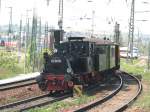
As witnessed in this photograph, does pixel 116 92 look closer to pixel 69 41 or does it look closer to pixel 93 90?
pixel 93 90

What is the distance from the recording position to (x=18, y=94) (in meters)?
20.8

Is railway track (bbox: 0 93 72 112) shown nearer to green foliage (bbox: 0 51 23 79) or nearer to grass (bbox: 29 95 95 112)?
grass (bbox: 29 95 95 112)

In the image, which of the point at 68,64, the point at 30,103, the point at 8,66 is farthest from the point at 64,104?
the point at 8,66

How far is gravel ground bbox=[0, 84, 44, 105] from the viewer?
19.1 metres

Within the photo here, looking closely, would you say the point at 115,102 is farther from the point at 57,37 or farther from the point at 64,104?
the point at 57,37

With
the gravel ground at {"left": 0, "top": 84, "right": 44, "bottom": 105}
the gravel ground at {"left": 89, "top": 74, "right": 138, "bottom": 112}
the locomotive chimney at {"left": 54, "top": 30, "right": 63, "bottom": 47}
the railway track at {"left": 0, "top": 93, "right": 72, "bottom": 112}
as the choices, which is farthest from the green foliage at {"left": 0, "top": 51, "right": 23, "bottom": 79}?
the railway track at {"left": 0, "top": 93, "right": 72, "bottom": 112}

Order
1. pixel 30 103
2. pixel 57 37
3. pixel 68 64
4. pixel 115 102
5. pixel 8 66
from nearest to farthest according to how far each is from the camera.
A: 1. pixel 30 103
2. pixel 115 102
3. pixel 68 64
4. pixel 57 37
5. pixel 8 66

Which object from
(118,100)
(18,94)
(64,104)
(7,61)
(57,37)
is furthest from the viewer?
(7,61)

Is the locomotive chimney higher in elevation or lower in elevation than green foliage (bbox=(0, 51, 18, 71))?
higher

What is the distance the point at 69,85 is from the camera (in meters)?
20.5

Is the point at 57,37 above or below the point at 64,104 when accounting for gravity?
above

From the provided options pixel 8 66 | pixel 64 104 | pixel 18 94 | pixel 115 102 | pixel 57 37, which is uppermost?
pixel 57 37

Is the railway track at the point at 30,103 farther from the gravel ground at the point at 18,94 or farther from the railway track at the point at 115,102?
the railway track at the point at 115,102

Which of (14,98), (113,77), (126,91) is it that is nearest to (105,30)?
(113,77)
